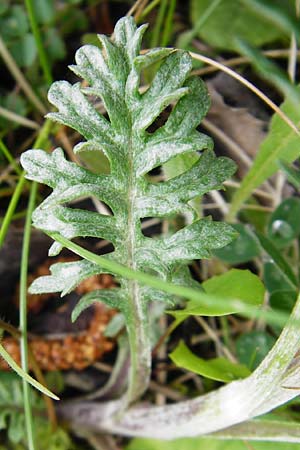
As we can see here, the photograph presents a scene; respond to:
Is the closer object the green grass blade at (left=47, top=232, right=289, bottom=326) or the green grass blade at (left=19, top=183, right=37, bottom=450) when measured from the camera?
the green grass blade at (left=47, top=232, right=289, bottom=326)

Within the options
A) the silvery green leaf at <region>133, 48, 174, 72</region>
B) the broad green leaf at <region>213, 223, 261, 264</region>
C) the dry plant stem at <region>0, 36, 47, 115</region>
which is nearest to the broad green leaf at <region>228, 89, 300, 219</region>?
the broad green leaf at <region>213, 223, 261, 264</region>

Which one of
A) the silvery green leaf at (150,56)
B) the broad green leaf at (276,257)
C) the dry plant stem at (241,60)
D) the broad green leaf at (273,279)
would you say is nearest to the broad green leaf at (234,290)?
the broad green leaf at (276,257)

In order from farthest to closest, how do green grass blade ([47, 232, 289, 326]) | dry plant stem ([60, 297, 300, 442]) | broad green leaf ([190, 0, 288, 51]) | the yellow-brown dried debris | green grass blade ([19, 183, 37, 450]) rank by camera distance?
broad green leaf ([190, 0, 288, 51])
the yellow-brown dried debris
green grass blade ([19, 183, 37, 450])
dry plant stem ([60, 297, 300, 442])
green grass blade ([47, 232, 289, 326])

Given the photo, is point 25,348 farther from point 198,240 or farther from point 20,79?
point 20,79

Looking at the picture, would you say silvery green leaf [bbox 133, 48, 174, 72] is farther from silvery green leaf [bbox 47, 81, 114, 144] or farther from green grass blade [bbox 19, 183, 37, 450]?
green grass blade [bbox 19, 183, 37, 450]

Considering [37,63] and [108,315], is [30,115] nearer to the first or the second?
[37,63]

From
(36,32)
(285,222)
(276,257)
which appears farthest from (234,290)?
(36,32)

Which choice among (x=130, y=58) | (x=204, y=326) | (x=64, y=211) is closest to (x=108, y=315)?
(x=204, y=326)
